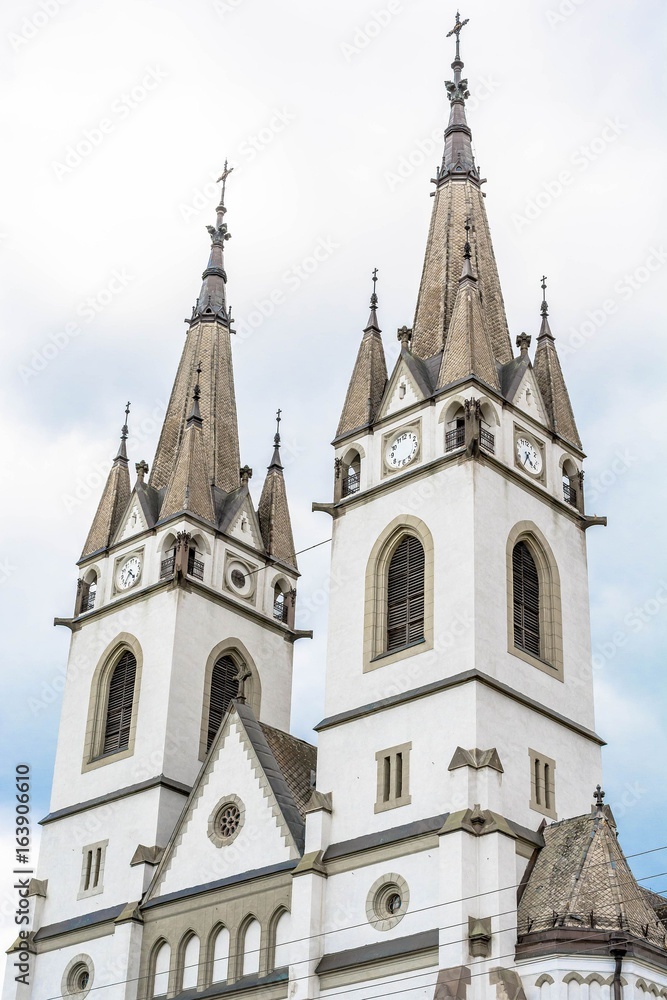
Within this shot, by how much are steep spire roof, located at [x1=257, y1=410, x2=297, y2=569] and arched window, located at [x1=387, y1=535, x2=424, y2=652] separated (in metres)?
11.9

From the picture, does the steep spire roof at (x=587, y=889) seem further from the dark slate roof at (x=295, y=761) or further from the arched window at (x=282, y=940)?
the dark slate roof at (x=295, y=761)

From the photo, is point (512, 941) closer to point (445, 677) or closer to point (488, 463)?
point (445, 677)

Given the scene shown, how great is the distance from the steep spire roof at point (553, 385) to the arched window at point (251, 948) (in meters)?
Result: 17.0

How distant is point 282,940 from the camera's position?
136ft

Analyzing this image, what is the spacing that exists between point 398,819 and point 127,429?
24.1 m

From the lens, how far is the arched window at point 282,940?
135 ft

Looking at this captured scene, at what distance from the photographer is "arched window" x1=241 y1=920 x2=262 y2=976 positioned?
41812mm

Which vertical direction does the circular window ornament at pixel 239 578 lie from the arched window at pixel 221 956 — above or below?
above

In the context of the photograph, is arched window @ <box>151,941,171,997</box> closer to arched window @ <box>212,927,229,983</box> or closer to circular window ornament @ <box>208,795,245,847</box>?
arched window @ <box>212,927,229,983</box>

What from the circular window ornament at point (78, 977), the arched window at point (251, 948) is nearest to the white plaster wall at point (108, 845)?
the circular window ornament at point (78, 977)

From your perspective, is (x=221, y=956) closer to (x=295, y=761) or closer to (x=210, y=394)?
(x=295, y=761)

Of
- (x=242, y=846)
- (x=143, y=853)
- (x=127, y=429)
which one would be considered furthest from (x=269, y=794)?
(x=127, y=429)

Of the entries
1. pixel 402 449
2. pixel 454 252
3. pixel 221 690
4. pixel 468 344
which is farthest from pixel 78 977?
pixel 454 252

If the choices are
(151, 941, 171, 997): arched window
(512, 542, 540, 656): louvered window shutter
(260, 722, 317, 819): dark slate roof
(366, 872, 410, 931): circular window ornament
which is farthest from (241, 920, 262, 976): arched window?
(512, 542, 540, 656): louvered window shutter
